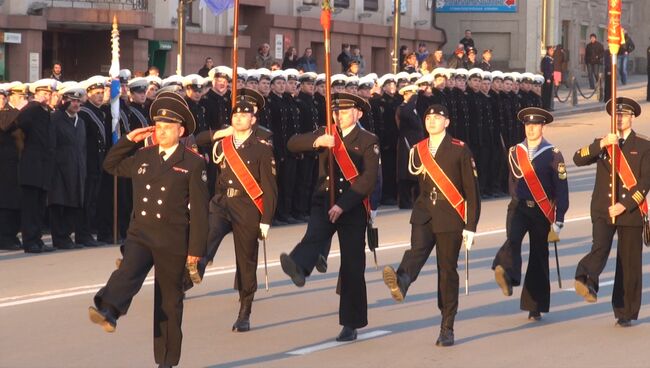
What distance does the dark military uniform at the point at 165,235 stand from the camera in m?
10.9

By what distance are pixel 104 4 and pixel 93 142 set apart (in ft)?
49.2

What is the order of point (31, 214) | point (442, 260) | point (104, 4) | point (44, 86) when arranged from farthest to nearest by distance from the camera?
1. point (104, 4)
2. point (44, 86)
3. point (31, 214)
4. point (442, 260)

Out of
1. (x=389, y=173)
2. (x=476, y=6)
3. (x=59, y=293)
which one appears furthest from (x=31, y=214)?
(x=476, y=6)

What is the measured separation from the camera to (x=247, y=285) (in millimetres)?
13016

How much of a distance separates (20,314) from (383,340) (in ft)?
10.4

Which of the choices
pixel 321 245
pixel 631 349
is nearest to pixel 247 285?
pixel 321 245

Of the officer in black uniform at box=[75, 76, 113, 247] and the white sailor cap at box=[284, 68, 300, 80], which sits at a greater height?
the white sailor cap at box=[284, 68, 300, 80]

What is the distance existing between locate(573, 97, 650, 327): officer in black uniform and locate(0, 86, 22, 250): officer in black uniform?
731cm

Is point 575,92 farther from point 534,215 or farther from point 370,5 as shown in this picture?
point 534,215

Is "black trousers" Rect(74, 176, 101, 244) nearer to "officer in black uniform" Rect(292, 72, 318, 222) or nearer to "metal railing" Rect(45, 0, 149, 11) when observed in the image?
"officer in black uniform" Rect(292, 72, 318, 222)

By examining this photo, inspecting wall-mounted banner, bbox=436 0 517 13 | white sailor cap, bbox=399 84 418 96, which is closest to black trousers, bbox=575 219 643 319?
white sailor cap, bbox=399 84 418 96

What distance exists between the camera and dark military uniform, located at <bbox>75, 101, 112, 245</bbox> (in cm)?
1916

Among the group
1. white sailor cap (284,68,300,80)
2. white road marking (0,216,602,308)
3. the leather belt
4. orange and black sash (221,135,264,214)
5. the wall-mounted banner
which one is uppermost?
the wall-mounted banner

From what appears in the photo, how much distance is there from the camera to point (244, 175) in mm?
13469
